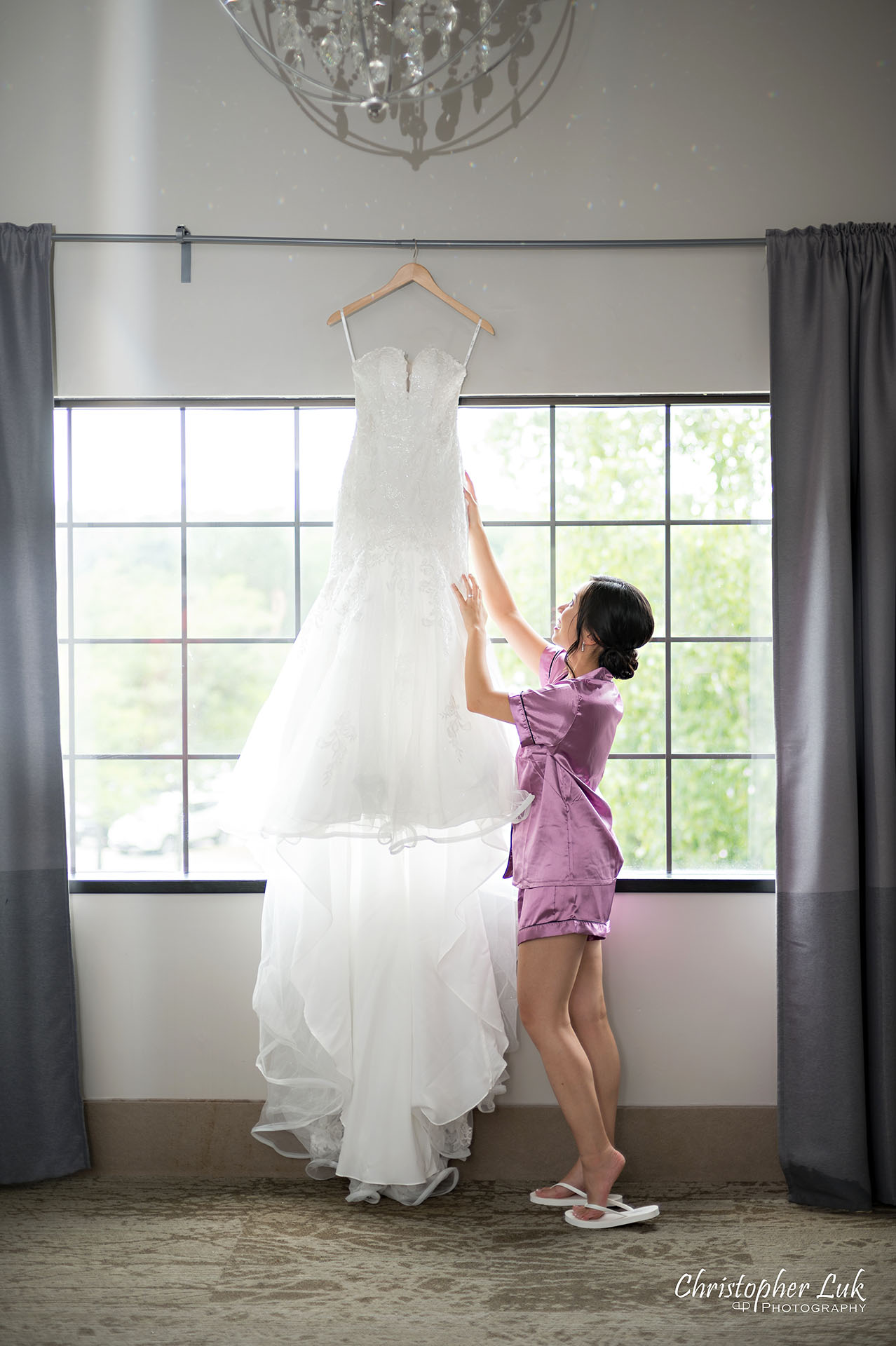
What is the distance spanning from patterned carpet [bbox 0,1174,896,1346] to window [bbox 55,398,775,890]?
2.91 feet

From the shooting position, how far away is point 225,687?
2818 mm

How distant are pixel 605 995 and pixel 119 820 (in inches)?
60.8

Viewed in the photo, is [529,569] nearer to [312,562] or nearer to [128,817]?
[312,562]

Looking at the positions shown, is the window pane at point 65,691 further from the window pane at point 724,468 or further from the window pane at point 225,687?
the window pane at point 724,468

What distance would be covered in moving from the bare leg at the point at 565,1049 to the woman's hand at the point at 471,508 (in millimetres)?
1127

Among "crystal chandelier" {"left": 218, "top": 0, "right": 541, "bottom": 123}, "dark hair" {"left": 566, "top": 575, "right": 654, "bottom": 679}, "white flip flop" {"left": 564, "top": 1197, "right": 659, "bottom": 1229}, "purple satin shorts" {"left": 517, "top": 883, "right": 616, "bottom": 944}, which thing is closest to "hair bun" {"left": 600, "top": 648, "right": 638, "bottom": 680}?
"dark hair" {"left": 566, "top": 575, "right": 654, "bottom": 679}

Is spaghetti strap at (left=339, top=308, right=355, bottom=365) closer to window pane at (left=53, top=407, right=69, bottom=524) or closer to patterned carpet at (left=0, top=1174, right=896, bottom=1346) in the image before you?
window pane at (left=53, top=407, right=69, bottom=524)

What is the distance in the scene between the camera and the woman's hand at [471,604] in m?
2.36

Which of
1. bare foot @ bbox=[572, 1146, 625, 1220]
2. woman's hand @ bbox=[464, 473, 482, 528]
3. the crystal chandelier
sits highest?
the crystal chandelier

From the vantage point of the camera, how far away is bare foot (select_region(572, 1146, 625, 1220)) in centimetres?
228

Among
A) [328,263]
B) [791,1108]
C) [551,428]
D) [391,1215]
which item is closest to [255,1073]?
[391,1215]

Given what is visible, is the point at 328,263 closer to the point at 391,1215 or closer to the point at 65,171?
the point at 65,171

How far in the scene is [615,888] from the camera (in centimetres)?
261

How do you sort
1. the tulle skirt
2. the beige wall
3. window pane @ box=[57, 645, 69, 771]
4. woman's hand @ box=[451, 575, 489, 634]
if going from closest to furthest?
the tulle skirt → woman's hand @ box=[451, 575, 489, 634] → the beige wall → window pane @ box=[57, 645, 69, 771]
